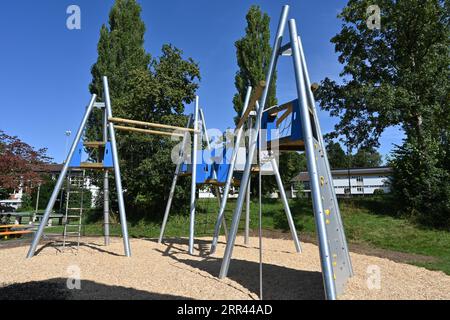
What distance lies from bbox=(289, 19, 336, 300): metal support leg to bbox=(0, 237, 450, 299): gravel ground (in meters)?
0.98

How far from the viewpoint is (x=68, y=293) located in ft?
16.3

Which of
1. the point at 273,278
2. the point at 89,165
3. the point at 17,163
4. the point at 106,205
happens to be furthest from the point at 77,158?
the point at 17,163

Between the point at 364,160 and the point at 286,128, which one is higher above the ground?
the point at 364,160

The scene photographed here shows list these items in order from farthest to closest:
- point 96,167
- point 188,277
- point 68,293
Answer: point 96,167
point 188,277
point 68,293

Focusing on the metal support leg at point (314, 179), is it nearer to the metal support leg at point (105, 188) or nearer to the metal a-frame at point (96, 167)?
the metal a-frame at point (96, 167)

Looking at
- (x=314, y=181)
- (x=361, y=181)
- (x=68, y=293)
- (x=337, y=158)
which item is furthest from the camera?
(x=337, y=158)

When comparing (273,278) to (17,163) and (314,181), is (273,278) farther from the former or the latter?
(17,163)

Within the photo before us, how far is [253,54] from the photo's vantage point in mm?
24469

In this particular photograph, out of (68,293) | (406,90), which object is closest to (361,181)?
(406,90)

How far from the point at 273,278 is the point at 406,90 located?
43.8 feet

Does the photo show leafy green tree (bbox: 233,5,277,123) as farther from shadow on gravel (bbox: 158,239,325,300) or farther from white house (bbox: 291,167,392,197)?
white house (bbox: 291,167,392,197)

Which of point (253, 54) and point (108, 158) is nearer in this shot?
point (108, 158)

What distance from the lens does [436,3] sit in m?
16.2

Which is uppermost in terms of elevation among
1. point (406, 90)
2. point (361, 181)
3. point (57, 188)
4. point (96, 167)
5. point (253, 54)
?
point (253, 54)
